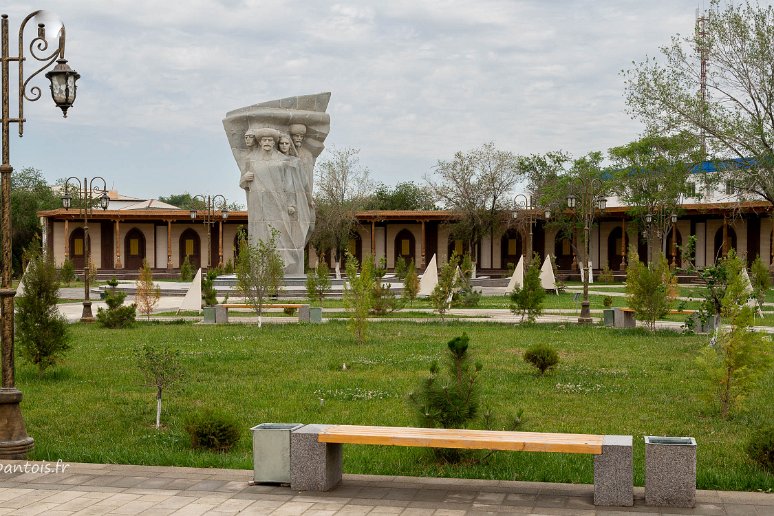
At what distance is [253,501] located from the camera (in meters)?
6.14

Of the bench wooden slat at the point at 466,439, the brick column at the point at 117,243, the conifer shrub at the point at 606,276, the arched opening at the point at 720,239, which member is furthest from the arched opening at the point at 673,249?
the bench wooden slat at the point at 466,439

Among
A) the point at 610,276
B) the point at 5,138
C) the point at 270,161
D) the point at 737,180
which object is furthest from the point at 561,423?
the point at 610,276

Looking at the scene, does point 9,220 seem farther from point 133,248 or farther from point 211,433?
point 133,248

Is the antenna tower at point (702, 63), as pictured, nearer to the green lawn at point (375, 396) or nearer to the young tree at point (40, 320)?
the green lawn at point (375, 396)

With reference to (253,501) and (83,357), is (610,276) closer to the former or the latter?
(83,357)

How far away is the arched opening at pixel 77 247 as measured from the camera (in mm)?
49188

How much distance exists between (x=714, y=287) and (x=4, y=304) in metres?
11.6

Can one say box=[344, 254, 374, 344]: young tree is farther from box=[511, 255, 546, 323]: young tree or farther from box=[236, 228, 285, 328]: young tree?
box=[511, 255, 546, 323]: young tree

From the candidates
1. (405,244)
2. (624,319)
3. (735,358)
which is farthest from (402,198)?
(735,358)

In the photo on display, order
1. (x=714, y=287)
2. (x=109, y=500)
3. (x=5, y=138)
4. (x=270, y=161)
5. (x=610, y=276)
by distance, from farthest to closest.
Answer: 1. (x=610, y=276)
2. (x=270, y=161)
3. (x=714, y=287)
4. (x=5, y=138)
5. (x=109, y=500)

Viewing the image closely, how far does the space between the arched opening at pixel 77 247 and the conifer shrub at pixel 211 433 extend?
43.4 meters

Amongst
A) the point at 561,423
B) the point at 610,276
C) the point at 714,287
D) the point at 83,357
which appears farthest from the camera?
the point at 610,276

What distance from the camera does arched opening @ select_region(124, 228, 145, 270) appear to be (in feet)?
164

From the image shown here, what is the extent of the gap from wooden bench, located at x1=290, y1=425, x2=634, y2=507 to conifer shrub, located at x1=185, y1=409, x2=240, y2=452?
4.85 ft
